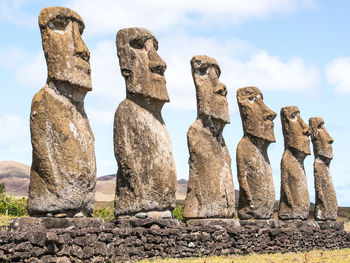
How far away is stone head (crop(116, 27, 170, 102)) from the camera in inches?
488

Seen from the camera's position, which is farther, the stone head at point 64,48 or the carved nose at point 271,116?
the carved nose at point 271,116

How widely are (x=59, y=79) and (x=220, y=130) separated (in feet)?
18.1

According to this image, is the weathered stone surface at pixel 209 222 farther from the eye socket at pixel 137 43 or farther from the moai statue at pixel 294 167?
the moai statue at pixel 294 167

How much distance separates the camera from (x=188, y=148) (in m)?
14.5

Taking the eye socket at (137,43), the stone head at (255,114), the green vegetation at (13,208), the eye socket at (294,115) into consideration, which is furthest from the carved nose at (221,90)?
the green vegetation at (13,208)

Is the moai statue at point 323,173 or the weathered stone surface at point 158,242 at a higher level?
the moai statue at point 323,173

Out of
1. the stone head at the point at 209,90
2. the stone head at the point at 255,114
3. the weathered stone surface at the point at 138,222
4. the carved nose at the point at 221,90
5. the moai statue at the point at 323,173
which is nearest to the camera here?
the weathered stone surface at the point at 138,222

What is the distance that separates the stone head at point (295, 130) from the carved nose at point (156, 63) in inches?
302

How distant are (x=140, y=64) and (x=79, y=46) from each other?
1.86m

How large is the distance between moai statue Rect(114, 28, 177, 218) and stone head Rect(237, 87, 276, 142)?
4756mm

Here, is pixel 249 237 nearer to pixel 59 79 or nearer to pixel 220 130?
pixel 220 130

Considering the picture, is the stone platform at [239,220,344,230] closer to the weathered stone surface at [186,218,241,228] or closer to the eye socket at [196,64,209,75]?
the weathered stone surface at [186,218,241,228]

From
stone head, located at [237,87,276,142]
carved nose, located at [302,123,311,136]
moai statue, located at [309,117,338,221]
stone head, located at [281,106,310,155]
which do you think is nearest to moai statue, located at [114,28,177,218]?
stone head, located at [237,87,276,142]

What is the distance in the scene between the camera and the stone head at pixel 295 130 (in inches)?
750
